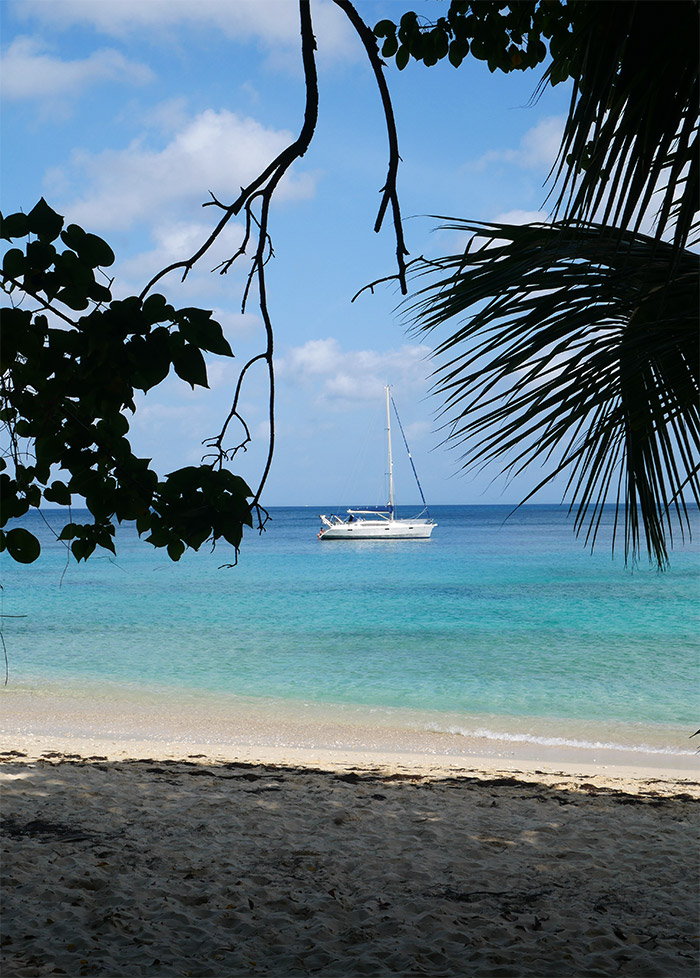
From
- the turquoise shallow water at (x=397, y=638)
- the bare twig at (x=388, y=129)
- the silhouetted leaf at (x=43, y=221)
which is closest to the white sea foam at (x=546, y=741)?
the turquoise shallow water at (x=397, y=638)

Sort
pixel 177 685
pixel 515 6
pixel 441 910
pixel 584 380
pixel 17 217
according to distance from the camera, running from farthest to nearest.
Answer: pixel 177 685, pixel 515 6, pixel 441 910, pixel 584 380, pixel 17 217

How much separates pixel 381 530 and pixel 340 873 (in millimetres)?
38041

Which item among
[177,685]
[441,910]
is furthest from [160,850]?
[177,685]

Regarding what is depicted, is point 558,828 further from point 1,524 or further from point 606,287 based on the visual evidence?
point 1,524

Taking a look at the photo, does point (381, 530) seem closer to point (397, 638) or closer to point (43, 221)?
point (397, 638)

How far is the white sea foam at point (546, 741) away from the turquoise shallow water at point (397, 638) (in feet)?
0.67

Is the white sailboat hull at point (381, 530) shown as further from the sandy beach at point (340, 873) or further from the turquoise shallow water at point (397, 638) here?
the sandy beach at point (340, 873)

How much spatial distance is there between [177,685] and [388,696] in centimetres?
276

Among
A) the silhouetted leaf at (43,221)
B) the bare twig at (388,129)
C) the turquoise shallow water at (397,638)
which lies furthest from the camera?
the turquoise shallow water at (397,638)

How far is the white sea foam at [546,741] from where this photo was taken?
7.26 m

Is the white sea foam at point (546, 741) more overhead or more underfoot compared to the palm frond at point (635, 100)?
more underfoot

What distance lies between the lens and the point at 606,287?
1813 millimetres

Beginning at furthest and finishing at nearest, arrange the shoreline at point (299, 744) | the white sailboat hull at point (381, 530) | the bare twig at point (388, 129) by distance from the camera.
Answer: the white sailboat hull at point (381, 530) < the shoreline at point (299, 744) < the bare twig at point (388, 129)

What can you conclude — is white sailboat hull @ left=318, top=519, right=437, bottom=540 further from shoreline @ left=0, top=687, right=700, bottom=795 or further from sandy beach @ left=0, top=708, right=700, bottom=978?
sandy beach @ left=0, top=708, right=700, bottom=978
